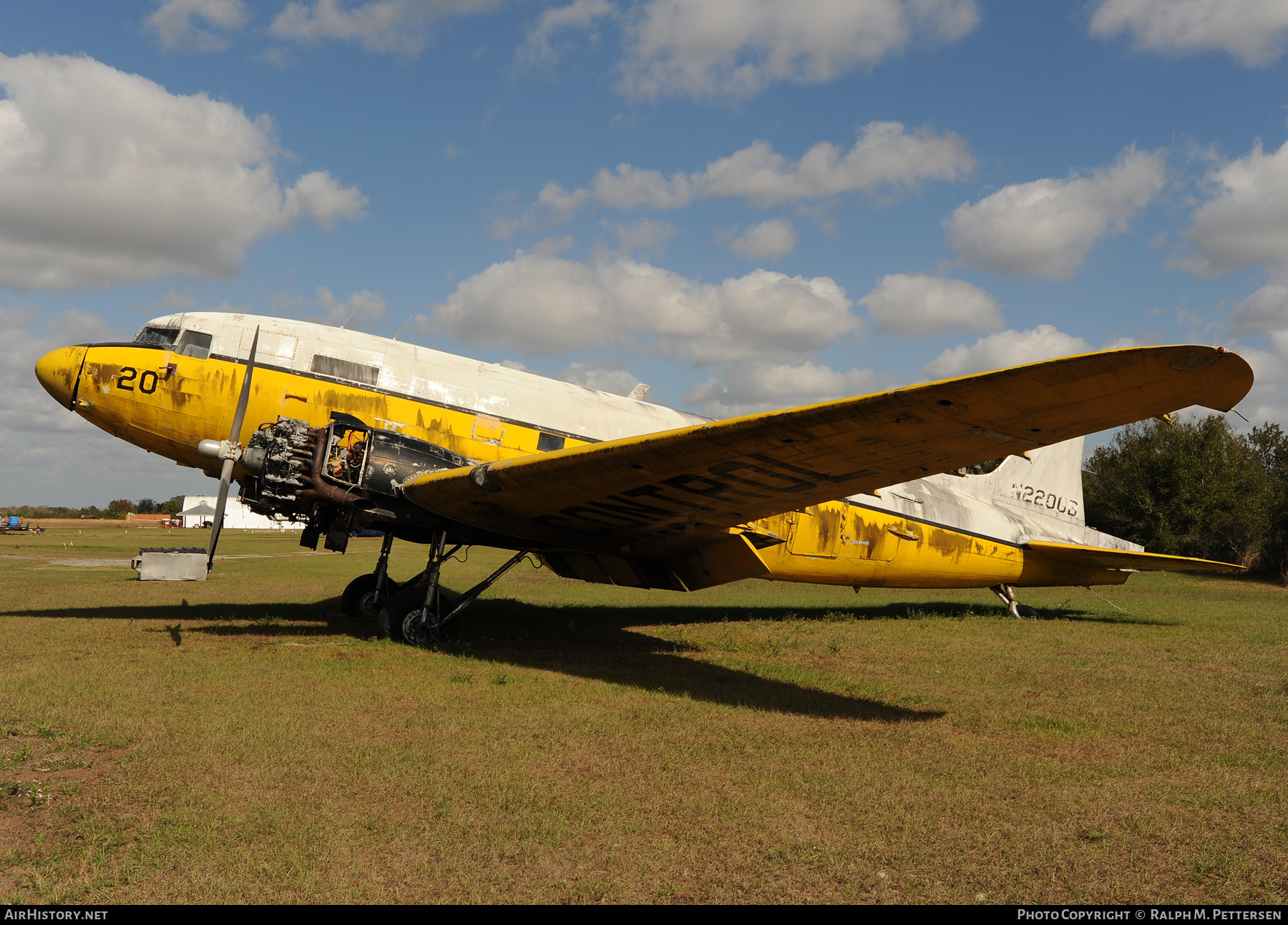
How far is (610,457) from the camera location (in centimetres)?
819

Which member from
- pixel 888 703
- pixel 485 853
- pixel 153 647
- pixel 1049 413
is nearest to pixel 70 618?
pixel 153 647

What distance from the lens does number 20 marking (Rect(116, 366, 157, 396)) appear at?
11984 millimetres

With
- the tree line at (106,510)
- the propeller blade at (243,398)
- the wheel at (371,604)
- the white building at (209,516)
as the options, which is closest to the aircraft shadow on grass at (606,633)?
the wheel at (371,604)

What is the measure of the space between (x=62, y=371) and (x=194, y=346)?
2.08 meters

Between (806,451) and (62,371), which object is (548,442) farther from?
(62,371)

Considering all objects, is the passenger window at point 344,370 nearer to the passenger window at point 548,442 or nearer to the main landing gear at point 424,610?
the passenger window at point 548,442

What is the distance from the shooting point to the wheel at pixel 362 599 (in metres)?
14.4

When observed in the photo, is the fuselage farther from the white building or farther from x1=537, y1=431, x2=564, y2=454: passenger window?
the white building

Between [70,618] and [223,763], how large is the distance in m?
9.48

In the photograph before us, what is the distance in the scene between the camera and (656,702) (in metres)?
8.03

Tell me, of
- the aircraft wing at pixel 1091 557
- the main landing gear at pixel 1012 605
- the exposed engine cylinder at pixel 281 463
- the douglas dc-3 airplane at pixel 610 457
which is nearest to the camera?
the douglas dc-3 airplane at pixel 610 457

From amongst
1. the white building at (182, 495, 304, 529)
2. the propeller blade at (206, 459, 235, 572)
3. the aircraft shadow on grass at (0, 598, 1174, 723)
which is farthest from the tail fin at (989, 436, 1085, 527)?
the white building at (182, 495, 304, 529)

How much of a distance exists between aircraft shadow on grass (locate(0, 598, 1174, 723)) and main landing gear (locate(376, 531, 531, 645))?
360mm

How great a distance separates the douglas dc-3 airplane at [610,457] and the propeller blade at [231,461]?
0.18ft
